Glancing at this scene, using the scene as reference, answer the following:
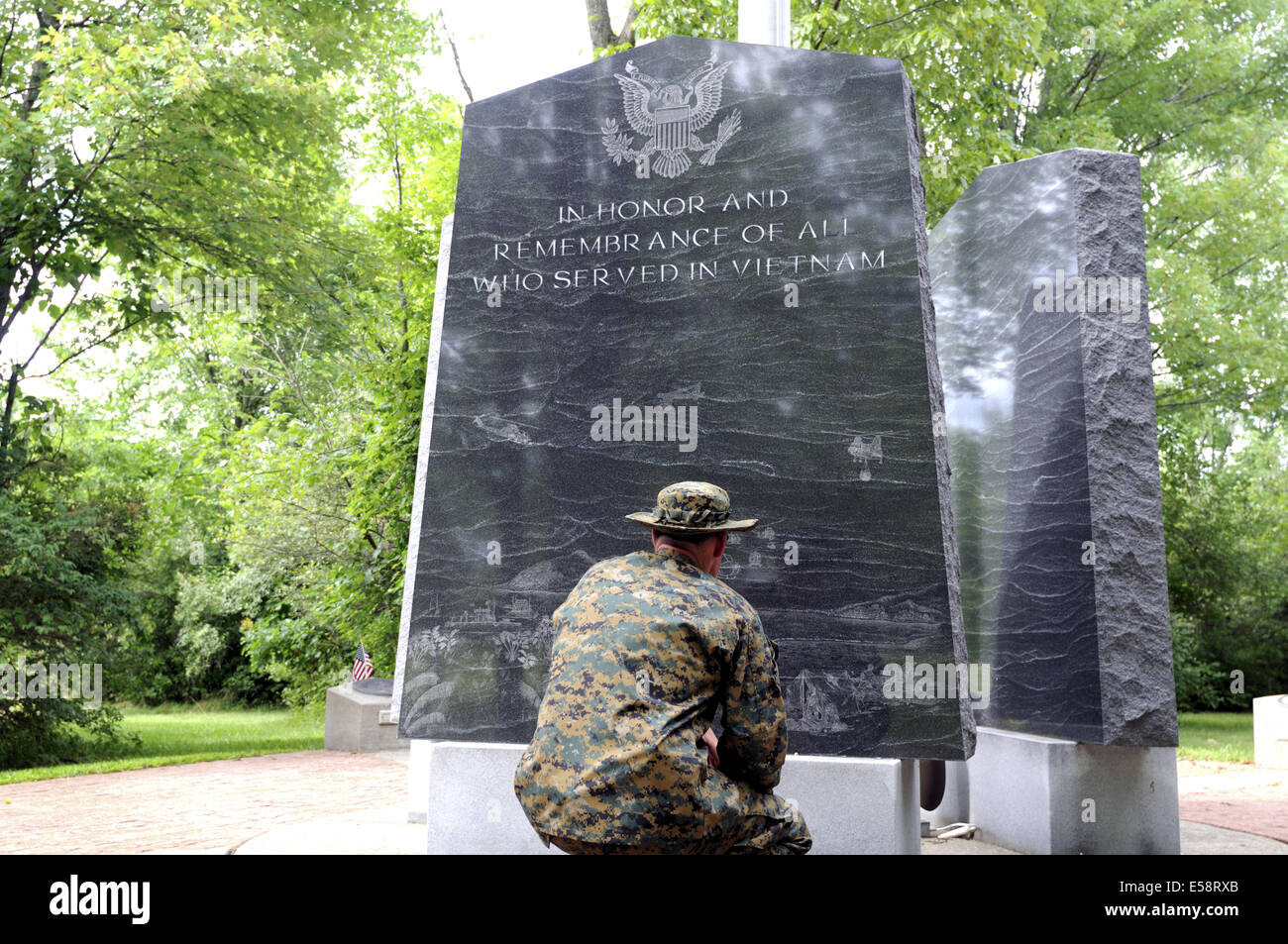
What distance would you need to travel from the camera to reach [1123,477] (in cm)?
708

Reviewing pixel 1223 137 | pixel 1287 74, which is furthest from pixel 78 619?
pixel 1287 74

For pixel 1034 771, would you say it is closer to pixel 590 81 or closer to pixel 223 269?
pixel 590 81

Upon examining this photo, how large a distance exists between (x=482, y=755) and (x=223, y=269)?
11.6m

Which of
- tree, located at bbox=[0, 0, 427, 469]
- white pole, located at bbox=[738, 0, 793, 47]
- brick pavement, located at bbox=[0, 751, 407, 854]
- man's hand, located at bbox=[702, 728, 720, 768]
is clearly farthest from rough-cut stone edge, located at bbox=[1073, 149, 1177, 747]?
tree, located at bbox=[0, 0, 427, 469]

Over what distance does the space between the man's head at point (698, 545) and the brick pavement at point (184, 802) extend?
4.60 meters

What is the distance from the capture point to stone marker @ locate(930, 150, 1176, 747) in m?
6.89

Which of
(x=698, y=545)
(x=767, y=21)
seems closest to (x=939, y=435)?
(x=698, y=545)

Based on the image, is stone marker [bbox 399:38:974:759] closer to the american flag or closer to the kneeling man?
the kneeling man

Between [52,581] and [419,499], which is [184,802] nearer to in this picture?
[419,499]

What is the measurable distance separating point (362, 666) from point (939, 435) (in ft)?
38.7

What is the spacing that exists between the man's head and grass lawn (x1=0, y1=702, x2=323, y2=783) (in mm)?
10204

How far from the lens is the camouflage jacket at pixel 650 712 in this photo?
3371 millimetres

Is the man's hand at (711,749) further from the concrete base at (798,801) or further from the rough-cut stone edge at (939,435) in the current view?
the rough-cut stone edge at (939,435)

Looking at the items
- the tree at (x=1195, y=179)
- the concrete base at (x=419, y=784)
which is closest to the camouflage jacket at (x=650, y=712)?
the concrete base at (x=419, y=784)
